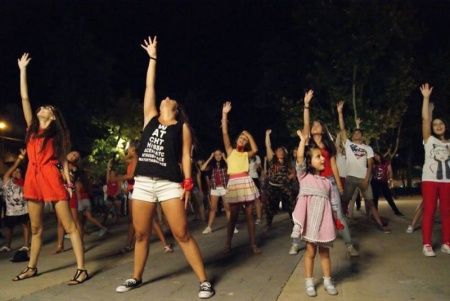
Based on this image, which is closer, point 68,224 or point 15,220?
point 68,224

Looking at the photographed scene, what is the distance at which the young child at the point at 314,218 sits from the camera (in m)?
4.95

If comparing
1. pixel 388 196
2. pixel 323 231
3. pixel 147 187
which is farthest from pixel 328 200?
pixel 388 196

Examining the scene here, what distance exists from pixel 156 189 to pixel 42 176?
168 cm

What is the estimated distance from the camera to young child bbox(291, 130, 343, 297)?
495 cm

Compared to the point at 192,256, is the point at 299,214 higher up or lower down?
higher up

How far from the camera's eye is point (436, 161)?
6.81 metres

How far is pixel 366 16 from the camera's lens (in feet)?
70.6

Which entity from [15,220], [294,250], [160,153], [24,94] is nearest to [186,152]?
[160,153]

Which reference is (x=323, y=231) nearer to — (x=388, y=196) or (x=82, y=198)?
(x=82, y=198)

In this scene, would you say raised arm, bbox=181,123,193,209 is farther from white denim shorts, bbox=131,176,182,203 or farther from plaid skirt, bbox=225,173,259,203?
plaid skirt, bbox=225,173,259,203

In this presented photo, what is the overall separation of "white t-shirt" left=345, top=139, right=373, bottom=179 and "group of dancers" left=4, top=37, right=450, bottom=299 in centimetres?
157

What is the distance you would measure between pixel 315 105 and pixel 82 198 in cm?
1747

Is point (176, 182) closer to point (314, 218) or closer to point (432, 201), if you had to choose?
point (314, 218)

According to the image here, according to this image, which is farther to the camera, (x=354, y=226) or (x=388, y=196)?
(x=388, y=196)
